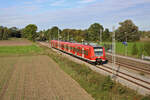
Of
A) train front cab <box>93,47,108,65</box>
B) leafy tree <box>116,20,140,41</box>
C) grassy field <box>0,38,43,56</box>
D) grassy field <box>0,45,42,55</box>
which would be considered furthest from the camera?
leafy tree <box>116,20,140,41</box>

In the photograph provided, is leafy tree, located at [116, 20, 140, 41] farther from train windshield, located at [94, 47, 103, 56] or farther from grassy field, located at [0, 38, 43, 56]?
train windshield, located at [94, 47, 103, 56]

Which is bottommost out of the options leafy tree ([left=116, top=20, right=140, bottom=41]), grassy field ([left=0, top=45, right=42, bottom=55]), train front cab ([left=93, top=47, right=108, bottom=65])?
grassy field ([left=0, top=45, right=42, bottom=55])

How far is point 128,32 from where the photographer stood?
283ft

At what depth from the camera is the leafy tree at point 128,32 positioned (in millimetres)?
83950

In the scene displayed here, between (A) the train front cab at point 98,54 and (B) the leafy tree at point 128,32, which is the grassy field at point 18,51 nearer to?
(A) the train front cab at point 98,54

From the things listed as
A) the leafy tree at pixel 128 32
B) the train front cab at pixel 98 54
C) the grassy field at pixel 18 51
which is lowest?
the grassy field at pixel 18 51

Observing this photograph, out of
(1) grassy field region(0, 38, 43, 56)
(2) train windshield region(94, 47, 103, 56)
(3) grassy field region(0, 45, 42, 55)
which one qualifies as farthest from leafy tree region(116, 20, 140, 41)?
(2) train windshield region(94, 47, 103, 56)

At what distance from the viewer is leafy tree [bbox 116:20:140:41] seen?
275 feet

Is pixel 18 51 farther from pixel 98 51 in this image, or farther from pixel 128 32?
pixel 128 32

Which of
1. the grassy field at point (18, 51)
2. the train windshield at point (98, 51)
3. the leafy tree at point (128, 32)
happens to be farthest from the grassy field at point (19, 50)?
the leafy tree at point (128, 32)

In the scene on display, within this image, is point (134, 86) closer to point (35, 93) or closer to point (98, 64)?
point (35, 93)

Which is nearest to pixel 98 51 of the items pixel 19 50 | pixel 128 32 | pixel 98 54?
pixel 98 54

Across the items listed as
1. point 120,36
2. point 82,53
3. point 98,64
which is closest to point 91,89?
point 98,64

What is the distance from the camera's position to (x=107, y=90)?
1330cm
